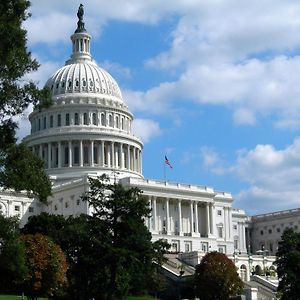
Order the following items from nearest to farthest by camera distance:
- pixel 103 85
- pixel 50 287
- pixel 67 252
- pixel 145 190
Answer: pixel 50 287, pixel 67 252, pixel 145 190, pixel 103 85

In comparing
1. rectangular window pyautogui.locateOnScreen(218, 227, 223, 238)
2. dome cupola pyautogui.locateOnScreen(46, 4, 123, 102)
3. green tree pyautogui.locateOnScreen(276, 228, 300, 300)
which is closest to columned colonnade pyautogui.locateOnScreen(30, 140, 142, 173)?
dome cupola pyautogui.locateOnScreen(46, 4, 123, 102)

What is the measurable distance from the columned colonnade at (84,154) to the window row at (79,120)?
211 inches

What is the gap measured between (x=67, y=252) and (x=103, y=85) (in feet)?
334

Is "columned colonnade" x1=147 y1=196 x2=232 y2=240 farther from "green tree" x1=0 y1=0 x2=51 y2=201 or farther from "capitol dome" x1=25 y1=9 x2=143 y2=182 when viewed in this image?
"green tree" x1=0 y1=0 x2=51 y2=201

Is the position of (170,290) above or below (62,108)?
below

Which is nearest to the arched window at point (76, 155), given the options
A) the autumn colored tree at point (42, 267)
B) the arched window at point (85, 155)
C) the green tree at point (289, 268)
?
the arched window at point (85, 155)

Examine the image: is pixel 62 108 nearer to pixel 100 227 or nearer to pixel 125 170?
pixel 125 170

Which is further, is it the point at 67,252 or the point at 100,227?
the point at 67,252

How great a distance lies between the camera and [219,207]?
182875mm

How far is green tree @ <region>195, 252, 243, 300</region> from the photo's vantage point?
10488cm

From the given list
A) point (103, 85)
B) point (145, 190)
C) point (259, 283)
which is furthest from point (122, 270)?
point (103, 85)

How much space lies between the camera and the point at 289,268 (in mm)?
97812

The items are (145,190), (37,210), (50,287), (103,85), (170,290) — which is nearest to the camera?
(50,287)

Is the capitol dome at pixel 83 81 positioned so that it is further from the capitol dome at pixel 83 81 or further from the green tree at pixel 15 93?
the green tree at pixel 15 93
